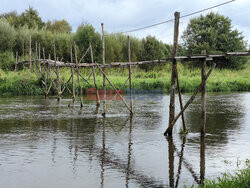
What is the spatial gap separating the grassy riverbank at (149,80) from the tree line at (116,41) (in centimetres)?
242

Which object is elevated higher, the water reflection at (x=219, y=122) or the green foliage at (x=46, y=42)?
the green foliage at (x=46, y=42)

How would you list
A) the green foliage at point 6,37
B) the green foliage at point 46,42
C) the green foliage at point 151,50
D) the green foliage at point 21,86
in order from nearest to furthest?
the green foliage at point 21,86 → the green foliage at point 6,37 → the green foliage at point 46,42 → the green foliage at point 151,50

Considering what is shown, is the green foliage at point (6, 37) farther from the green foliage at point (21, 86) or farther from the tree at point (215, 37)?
the tree at point (215, 37)

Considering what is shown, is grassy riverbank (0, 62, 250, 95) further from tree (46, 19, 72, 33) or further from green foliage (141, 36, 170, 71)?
tree (46, 19, 72, 33)

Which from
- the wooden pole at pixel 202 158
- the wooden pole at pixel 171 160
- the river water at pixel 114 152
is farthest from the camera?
the wooden pole at pixel 202 158

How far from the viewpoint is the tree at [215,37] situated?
155ft

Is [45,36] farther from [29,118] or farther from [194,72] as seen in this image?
[29,118]

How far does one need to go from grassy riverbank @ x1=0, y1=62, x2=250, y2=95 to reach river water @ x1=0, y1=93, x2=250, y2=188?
1387cm

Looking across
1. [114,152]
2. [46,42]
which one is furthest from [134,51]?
[114,152]

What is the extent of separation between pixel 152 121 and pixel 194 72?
27.3 meters

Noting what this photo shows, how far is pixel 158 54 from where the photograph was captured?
43250mm

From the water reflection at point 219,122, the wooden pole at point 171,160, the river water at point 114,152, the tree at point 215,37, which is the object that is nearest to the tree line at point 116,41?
the tree at point 215,37

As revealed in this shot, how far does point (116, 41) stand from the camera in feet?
141

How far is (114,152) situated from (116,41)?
34.9 metres
